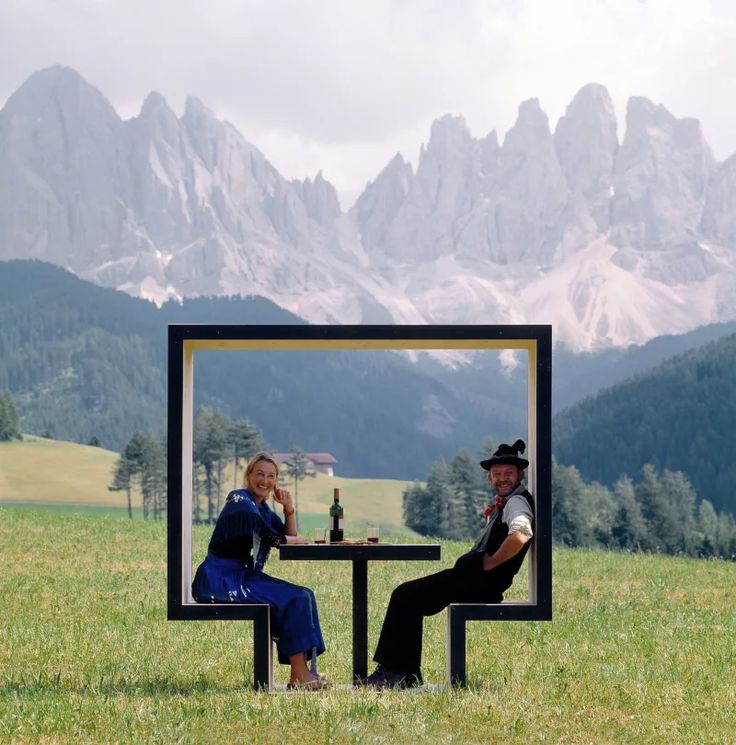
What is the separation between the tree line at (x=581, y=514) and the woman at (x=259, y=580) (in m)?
98.6

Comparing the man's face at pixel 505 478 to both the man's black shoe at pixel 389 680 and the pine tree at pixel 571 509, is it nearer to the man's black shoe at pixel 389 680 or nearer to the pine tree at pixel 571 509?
the man's black shoe at pixel 389 680

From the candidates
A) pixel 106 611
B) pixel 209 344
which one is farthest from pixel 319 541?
pixel 106 611

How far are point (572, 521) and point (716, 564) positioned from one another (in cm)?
9513

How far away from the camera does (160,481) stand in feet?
489

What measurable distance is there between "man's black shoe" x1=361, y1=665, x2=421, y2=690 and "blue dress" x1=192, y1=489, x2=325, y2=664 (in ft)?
1.43

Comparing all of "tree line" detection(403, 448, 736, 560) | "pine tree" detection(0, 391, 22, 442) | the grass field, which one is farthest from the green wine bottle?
"pine tree" detection(0, 391, 22, 442)

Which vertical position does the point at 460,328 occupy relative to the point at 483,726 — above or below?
above

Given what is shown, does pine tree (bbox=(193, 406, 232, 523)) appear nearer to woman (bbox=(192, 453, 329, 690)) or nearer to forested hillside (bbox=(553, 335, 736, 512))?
forested hillside (bbox=(553, 335, 736, 512))

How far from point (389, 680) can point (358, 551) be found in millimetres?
955

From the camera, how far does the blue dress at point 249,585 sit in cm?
988

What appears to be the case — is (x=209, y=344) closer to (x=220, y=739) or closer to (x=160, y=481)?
(x=220, y=739)

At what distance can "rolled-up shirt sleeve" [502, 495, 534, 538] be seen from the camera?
9.79 m

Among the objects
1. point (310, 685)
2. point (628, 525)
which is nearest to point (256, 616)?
point (310, 685)

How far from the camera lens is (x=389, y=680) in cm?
996
